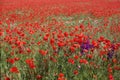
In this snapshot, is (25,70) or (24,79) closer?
(24,79)

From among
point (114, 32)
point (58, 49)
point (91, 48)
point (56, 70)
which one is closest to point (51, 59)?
point (56, 70)

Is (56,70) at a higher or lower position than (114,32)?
higher

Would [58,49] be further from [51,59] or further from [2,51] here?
[2,51]

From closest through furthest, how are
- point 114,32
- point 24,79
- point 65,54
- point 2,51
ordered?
point 24,79 → point 65,54 → point 2,51 → point 114,32

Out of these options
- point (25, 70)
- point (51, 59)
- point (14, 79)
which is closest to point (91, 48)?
point (51, 59)

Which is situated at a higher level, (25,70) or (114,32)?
(25,70)

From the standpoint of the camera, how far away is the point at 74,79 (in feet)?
13.2

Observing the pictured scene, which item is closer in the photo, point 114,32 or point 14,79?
point 14,79

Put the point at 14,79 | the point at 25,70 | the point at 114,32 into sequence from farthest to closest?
1. the point at 114,32
2. the point at 25,70
3. the point at 14,79

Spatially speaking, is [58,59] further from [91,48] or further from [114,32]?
[114,32]

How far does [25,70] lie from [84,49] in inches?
47.3

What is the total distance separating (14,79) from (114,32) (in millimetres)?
5649

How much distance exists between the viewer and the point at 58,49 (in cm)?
497

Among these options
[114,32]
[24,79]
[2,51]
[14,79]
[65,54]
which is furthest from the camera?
[114,32]
